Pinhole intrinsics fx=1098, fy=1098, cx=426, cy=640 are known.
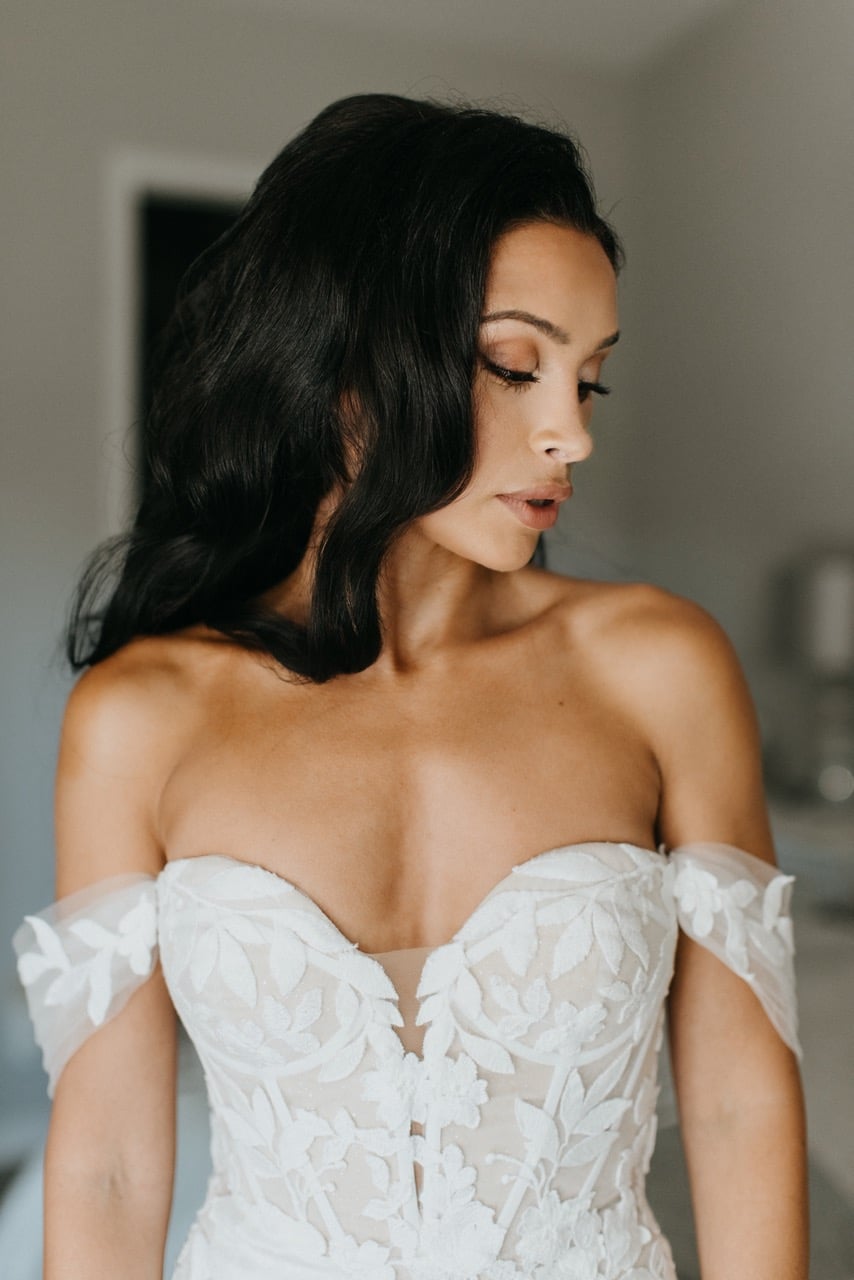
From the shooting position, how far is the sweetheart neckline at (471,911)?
806 mm

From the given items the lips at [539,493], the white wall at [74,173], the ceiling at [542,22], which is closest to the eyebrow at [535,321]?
the lips at [539,493]

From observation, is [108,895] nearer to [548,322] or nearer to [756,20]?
[548,322]

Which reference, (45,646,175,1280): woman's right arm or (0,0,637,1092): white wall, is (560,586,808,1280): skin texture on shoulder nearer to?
(45,646,175,1280): woman's right arm

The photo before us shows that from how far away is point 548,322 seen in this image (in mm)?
759

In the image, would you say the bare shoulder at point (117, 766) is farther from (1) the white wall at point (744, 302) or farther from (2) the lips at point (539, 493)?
(1) the white wall at point (744, 302)

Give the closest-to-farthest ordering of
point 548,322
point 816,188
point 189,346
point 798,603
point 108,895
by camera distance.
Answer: point 548,322
point 108,895
point 189,346
point 816,188
point 798,603

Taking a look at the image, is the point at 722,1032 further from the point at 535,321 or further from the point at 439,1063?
the point at 535,321

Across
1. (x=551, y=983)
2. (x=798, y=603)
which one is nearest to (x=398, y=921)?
(x=551, y=983)

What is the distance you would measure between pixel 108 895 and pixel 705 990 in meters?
0.49

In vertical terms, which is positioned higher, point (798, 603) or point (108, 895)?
point (798, 603)

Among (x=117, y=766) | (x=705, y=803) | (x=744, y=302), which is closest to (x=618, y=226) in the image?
(x=744, y=302)

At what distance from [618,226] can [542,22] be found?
444 millimetres

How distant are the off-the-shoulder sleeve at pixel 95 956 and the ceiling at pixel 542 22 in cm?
128

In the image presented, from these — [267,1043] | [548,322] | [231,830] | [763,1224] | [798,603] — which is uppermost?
[548,322]
